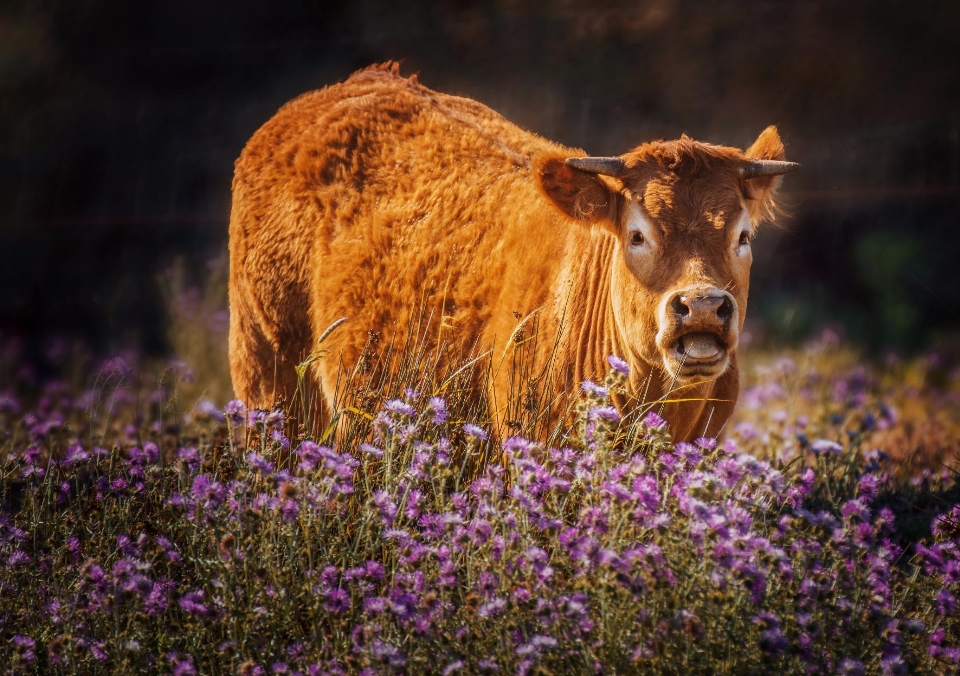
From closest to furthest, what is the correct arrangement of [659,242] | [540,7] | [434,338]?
1. [659,242]
2. [434,338]
3. [540,7]

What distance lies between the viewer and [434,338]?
17.0ft

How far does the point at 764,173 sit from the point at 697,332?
90 centimetres

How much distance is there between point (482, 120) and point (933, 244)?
6462 mm

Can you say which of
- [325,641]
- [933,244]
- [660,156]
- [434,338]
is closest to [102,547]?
[325,641]

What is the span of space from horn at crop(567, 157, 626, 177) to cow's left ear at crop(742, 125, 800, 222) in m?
0.52

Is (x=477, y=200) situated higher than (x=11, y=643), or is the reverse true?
(x=477, y=200)

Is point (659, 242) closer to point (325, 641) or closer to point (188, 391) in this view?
point (325, 641)

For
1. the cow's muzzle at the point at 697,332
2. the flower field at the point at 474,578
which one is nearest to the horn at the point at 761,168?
the cow's muzzle at the point at 697,332

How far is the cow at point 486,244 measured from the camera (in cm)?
443

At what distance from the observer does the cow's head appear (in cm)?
418

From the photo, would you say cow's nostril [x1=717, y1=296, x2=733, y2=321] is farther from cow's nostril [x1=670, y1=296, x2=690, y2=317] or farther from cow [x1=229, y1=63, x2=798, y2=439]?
cow's nostril [x1=670, y1=296, x2=690, y2=317]

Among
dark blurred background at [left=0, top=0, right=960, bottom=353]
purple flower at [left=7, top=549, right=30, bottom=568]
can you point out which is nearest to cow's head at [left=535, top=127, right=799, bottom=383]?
purple flower at [left=7, top=549, right=30, bottom=568]

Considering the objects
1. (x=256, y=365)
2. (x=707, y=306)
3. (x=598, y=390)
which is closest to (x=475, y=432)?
(x=598, y=390)

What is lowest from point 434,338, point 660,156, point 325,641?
point 325,641
